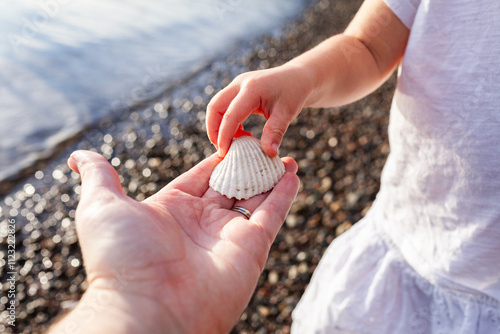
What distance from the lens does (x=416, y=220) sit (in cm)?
192

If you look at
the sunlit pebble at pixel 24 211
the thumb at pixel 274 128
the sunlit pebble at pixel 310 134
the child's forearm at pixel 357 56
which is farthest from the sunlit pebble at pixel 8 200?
the child's forearm at pixel 357 56

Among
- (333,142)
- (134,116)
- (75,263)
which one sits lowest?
(333,142)

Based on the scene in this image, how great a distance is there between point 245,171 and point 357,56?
812mm

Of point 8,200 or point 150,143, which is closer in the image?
point 8,200

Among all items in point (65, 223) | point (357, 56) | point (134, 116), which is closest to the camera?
point (357, 56)

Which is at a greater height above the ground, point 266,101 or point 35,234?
point 266,101

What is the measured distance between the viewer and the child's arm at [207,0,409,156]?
1.81 metres

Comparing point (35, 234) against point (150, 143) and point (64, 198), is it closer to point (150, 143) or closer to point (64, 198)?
point (64, 198)

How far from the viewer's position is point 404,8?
182 centimetres

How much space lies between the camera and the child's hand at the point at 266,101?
178 centimetres

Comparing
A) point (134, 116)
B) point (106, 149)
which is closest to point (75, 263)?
point (106, 149)

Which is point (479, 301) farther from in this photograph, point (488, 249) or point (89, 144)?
point (89, 144)

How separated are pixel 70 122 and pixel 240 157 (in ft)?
16.4

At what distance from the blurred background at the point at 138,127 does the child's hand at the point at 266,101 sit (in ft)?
6.39
